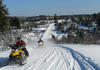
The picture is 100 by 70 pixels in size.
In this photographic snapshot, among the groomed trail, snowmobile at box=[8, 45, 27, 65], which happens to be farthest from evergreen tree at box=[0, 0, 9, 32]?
snowmobile at box=[8, 45, 27, 65]

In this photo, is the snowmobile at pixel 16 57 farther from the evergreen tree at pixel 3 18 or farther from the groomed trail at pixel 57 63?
the evergreen tree at pixel 3 18

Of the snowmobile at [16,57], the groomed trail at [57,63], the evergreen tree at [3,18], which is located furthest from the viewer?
the evergreen tree at [3,18]

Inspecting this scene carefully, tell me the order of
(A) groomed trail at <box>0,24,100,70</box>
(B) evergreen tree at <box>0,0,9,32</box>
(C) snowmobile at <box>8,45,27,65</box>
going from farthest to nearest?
1. (B) evergreen tree at <box>0,0,9,32</box>
2. (C) snowmobile at <box>8,45,27,65</box>
3. (A) groomed trail at <box>0,24,100,70</box>

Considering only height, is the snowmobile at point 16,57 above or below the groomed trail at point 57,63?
above

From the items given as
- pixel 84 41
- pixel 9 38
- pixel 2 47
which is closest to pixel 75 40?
pixel 84 41

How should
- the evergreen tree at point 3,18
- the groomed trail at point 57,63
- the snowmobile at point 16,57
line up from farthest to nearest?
the evergreen tree at point 3,18, the snowmobile at point 16,57, the groomed trail at point 57,63

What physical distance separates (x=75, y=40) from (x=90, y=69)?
23726 millimetres

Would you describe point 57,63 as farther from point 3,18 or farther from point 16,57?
point 3,18

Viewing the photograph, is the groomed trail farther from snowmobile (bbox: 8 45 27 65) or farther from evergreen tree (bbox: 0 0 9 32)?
evergreen tree (bbox: 0 0 9 32)

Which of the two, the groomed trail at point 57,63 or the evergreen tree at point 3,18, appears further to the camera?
the evergreen tree at point 3,18

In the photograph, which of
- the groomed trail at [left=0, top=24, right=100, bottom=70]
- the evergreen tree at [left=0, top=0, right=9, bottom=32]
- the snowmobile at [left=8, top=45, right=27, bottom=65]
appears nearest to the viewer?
the groomed trail at [left=0, top=24, right=100, bottom=70]

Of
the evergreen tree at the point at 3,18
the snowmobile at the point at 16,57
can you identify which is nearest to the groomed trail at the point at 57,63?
the snowmobile at the point at 16,57

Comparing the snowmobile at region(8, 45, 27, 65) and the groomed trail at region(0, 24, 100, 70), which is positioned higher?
the snowmobile at region(8, 45, 27, 65)

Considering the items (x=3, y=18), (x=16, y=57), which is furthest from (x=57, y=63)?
(x=3, y=18)
